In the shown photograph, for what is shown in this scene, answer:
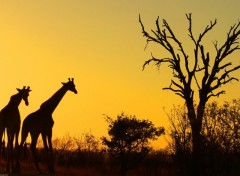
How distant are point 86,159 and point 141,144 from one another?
6.17m

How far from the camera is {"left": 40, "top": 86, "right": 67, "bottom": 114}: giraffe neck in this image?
22828 mm

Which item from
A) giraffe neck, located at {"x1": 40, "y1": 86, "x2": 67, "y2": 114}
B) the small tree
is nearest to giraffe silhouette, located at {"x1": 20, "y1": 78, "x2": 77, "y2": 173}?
giraffe neck, located at {"x1": 40, "y1": 86, "x2": 67, "y2": 114}

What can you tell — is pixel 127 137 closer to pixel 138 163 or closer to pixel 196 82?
pixel 138 163

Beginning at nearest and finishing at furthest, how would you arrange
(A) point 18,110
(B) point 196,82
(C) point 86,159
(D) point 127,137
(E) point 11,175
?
1. (E) point 11,175
2. (A) point 18,110
3. (B) point 196,82
4. (C) point 86,159
5. (D) point 127,137

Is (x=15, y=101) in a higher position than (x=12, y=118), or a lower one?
higher

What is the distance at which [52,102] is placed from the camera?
22922 mm

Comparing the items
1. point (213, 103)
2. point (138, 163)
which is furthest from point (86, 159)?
point (213, 103)

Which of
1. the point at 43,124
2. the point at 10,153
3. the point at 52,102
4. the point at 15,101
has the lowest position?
the point at 10,153

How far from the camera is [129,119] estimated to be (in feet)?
153

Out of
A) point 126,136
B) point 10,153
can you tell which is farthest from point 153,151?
point 10,153

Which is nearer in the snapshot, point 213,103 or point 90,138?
point 213,103

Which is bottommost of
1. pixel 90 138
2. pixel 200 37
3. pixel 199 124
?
pixel 199 124

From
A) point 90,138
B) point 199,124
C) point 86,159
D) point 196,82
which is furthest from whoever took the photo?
point 90,138

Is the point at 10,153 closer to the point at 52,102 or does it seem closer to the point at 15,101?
the point at 15,101
